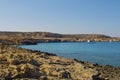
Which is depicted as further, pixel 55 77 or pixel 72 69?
pixel 72 69

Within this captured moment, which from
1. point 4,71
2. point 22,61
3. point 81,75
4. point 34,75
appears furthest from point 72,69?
point 4,71

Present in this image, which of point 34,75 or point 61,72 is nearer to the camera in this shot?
point 34,75

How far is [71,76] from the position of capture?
49.2ft

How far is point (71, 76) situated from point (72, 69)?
80.6 inches

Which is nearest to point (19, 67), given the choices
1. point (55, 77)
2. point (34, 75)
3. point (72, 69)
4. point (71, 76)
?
point (34, 75)

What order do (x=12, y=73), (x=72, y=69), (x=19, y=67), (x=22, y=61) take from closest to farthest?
(x=12, y=73) → (x=19, y=67) → (x=22, y=61) → (x=72, y=69)

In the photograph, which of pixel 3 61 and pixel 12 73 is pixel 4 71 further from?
pixel 3 61

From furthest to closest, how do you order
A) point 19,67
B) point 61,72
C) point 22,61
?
point 22,61 < point 61,72 < point 19,67

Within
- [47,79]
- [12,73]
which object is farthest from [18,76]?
[47,79]

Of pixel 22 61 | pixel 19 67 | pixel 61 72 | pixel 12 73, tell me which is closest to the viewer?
pixel 12 73

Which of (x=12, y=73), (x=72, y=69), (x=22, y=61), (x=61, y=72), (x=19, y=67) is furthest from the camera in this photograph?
(x=72, y=69)

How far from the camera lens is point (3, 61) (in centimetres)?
1553

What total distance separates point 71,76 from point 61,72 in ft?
2.07

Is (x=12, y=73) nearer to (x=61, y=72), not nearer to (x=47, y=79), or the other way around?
(x=47, y=79)
